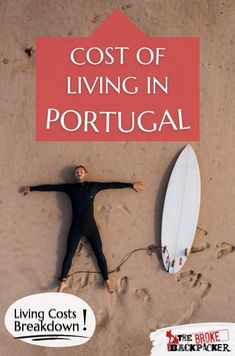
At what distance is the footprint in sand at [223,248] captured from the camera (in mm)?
3621

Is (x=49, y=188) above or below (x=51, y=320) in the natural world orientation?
above

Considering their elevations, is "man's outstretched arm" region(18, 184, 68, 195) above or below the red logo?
above

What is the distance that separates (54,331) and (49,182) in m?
1.20

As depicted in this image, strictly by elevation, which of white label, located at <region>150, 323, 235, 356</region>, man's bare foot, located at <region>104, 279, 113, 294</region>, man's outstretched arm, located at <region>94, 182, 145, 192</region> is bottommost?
white label, located at <region>150, 323, 235, 356</region>

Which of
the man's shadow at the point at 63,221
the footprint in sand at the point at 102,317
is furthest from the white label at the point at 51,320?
the man's shadow at the point at 63,221

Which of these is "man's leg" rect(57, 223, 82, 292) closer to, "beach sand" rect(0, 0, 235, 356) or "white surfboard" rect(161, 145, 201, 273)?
"beach sand" rect(0, 0, 235, 356)

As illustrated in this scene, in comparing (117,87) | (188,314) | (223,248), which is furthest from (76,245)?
(117,87)

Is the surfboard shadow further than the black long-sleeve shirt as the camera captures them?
Yes

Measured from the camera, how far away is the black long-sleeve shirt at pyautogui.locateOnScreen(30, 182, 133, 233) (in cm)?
352

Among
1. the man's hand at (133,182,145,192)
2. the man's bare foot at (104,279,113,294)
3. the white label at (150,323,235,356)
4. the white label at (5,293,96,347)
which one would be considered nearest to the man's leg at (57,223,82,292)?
the white label at (5,293,96,347)

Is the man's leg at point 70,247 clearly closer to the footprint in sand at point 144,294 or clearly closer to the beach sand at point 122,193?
the beach sand at point 122,193

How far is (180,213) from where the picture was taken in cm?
359

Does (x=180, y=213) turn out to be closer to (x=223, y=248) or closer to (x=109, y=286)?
(x=223, y=248)

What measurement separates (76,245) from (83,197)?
15.3 inches
